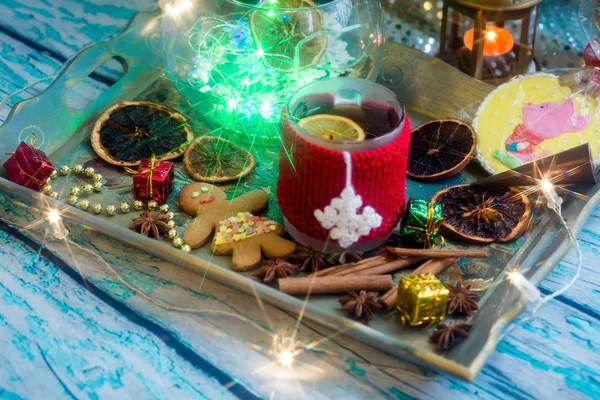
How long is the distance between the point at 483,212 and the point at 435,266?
5.2 inches

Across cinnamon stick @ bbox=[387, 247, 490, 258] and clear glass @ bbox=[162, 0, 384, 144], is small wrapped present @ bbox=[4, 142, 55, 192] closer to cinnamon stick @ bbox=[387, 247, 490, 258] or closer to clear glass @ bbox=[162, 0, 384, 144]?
Answer: clear glass @ bbox=[162, 0, 384, 144]

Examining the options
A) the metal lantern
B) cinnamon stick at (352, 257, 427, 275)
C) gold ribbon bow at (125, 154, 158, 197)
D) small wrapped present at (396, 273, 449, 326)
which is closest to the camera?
small wrapped present at (396, 273, 449, 326)

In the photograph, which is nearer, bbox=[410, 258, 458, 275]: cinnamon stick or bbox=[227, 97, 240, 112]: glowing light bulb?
bbox=[410, 258, 458, 275]: cinnamon stick

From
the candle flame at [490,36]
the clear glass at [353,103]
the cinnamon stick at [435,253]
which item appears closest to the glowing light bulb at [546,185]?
the cinnamon stick at [435,253]

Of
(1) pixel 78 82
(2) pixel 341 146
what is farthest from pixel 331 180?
(1) pixel 78 82

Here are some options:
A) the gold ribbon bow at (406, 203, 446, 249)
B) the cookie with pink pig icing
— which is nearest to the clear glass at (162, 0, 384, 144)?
the cookie with pink pig icing

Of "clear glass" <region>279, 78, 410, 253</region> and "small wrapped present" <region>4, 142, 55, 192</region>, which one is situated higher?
"clear glass" <region>279, 78, 410, 253</region>

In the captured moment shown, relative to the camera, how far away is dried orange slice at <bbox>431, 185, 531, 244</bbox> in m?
1.17

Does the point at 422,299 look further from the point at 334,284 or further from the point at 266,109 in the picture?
the point at 266,109

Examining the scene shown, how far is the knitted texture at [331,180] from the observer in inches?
41.4

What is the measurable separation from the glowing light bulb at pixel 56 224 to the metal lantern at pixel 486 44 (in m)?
0.77

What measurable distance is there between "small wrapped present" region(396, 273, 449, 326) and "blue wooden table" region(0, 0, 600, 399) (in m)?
0.06

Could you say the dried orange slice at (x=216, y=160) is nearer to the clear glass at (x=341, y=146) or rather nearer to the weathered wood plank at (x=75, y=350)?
the clear glass at (x=341, y=146)

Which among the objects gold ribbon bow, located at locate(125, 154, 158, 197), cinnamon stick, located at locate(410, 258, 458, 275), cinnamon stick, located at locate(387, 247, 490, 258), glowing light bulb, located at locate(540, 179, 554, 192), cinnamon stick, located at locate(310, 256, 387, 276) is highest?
gold ribbon bow, located at locate(125, 154, 158, 197)
